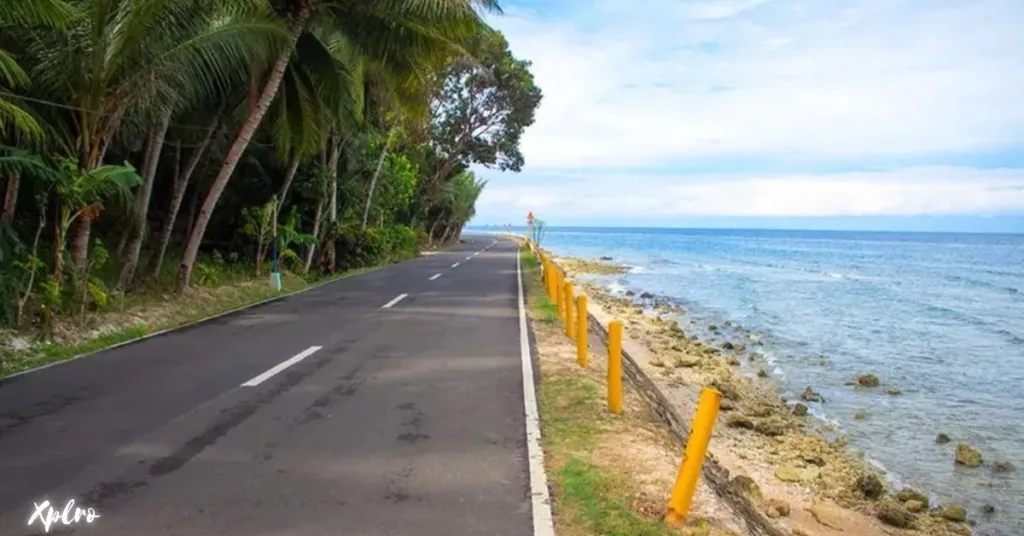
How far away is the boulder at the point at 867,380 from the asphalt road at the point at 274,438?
280 inches

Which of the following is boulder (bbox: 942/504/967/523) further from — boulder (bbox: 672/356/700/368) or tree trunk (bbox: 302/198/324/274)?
tree trunk (bbox: 302/198/324/274)

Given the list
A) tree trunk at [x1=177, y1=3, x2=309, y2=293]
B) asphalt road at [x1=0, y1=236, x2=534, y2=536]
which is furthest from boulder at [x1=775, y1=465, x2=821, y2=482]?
tree trunk at [x1=177, y1=3, x2=309, y2=293]

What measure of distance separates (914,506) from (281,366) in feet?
23.3

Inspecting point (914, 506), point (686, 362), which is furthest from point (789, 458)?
point (686, 362)

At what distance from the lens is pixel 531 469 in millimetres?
5934

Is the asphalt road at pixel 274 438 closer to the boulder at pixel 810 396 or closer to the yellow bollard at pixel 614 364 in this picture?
the yellow bollard at pixel 614 364

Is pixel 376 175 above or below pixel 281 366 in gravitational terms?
above

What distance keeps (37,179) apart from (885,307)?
28.0m

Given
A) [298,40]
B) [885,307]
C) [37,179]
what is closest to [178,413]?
[37,179]

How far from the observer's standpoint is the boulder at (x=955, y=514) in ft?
26.3

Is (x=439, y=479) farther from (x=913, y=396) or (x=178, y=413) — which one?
→ (x=913, y=396)

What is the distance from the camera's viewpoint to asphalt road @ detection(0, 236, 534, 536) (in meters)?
4.94

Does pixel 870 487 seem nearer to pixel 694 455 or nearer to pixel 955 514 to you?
pixel 955 514

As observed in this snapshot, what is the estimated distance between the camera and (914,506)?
8125mm
